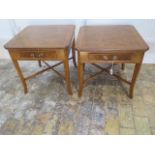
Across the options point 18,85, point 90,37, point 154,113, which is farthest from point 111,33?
point 18,85

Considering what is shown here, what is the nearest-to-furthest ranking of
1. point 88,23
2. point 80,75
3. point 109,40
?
point 109,40, point 80,75, point 88,23

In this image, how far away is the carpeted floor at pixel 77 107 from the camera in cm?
132

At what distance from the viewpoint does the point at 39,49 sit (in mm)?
1262

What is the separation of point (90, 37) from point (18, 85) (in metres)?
0.99

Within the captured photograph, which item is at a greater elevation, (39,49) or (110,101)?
(39,49)

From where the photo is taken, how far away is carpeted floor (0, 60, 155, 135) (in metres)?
1.32

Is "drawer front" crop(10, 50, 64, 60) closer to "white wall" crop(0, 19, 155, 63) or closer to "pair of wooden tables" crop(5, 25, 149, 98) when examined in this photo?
"pair of wooden tables" crop(5, 25, 149, 98)

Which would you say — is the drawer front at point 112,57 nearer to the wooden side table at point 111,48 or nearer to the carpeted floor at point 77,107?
Answer: the wooden side table at point 111,48

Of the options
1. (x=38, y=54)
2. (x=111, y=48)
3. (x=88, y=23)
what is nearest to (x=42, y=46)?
(x=38, y=54)

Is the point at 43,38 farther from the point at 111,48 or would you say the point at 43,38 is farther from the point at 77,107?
the point at 77,107

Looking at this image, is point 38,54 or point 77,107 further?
point 77,107

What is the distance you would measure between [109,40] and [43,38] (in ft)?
1.84

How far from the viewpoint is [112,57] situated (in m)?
1.23
